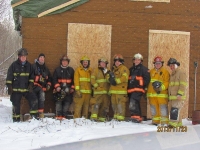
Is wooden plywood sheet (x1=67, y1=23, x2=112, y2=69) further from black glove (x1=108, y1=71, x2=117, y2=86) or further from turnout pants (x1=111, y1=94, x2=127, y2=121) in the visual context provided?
turnout pants (x1=111, y1=94, x2=127, y2=121)

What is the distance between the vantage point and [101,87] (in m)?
9.11

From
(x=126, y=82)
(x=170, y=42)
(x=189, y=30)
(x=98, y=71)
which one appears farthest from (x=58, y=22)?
(x=189, y=30)

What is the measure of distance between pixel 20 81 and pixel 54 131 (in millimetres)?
2411

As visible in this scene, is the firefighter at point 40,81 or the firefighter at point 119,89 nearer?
the firefighter at point 119,89

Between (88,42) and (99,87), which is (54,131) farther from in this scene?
(88,42)

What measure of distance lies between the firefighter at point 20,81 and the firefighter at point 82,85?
4.07ft

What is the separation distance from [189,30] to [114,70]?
3190 mm

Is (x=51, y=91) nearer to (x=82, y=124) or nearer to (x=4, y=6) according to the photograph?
(x=82, y=124)

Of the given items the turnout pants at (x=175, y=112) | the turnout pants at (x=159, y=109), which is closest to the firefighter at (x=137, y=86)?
the turnout pants at (x=159, y=109)

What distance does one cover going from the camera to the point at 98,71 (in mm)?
9148

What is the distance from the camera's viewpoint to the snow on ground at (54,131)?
6.04m

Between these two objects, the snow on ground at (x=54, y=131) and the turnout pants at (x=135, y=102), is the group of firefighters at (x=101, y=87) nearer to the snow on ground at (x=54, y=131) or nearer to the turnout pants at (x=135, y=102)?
the turnout pants at (x=135, y=102)

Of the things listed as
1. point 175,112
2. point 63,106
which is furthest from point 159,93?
point 63,106

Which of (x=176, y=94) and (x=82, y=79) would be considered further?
(x=82, y=79)
